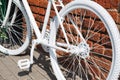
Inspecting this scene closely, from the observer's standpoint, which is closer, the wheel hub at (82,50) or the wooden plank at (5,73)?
the wheel hub at (82,50)

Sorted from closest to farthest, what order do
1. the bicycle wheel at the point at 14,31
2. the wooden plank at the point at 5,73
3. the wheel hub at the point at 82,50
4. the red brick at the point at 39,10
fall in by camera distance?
the wheel hub at the point at 82,50, the wooden plank at the point at 5,73, the bicycle wheel at the point at 14,31, the red brick at the point at 39,10

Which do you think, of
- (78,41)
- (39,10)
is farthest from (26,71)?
(39,10)

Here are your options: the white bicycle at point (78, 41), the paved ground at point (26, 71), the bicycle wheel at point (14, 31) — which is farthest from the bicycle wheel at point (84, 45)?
the bicycle wheel at point (14, 31)

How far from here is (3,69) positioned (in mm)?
3691

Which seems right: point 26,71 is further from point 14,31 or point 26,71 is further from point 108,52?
point 108,52

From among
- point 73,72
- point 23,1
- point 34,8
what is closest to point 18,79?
point 73,72

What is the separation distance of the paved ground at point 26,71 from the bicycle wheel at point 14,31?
180 mm

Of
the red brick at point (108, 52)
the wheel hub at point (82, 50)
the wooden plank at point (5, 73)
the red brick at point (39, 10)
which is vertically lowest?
the wooden plank at point (5, 73)

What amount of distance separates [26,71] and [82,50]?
104 cm

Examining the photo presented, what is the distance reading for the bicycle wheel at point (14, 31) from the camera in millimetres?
3902

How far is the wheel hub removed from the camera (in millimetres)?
2838

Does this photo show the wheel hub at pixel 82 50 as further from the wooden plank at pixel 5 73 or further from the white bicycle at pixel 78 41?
the wooden plank at pixel 5 73

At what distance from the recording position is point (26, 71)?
3.63 m

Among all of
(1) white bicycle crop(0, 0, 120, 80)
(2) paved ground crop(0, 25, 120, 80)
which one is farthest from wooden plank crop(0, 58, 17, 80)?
(1) white bicycle crop(0, 0, 120, 80)
